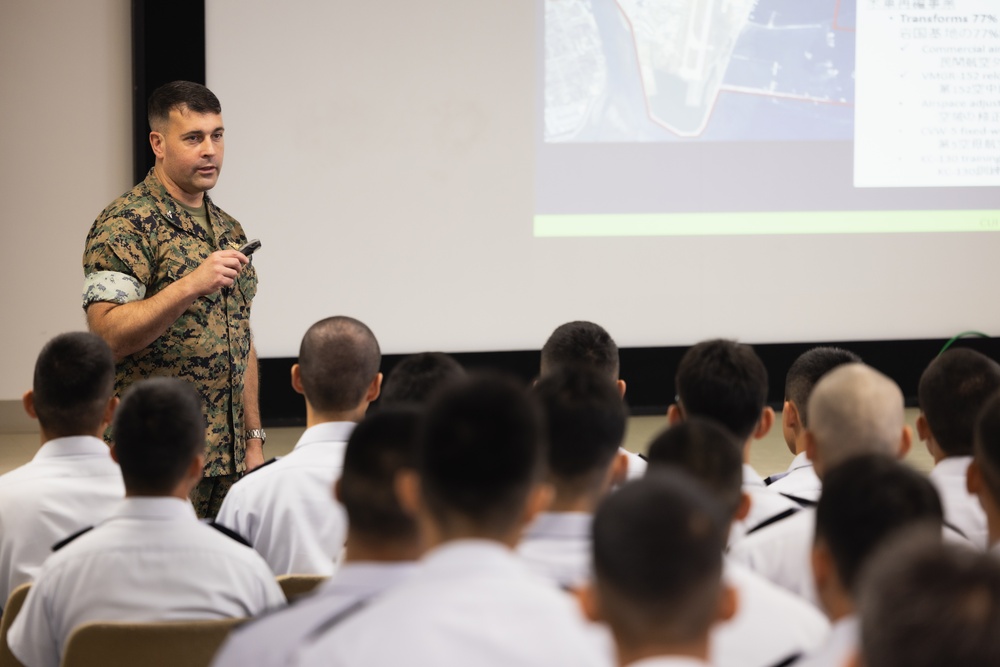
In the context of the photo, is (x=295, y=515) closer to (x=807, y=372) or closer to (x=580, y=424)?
(x=580, y=424)

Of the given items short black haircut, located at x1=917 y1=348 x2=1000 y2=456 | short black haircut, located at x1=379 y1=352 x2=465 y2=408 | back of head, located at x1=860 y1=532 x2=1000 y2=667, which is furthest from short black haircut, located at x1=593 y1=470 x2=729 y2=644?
short black haircut, located at x1=917 y1=348 x2=1000 y2=456

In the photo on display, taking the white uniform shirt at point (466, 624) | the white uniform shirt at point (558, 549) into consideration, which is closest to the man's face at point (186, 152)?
the white uniform shirt at point (558, 549)

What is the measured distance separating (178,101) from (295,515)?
129cm

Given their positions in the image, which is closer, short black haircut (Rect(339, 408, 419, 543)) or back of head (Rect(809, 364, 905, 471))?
short black haircut (Rect(339, 408, 419, 543))

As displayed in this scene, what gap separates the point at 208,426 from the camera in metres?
3.04

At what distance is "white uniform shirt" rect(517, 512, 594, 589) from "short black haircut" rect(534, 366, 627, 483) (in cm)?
12

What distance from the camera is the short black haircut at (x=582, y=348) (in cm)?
290

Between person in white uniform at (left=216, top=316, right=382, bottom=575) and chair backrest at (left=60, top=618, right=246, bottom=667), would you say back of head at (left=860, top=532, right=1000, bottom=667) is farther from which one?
person in white uniform at (left=216, top=316, right=382, bottom=575)

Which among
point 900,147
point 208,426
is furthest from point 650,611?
point 900,147

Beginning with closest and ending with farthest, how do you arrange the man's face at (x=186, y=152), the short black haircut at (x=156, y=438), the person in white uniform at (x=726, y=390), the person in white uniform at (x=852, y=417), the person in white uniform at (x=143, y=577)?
the person in white uniform at (x=143, y=577) → the short black haircut at (x=156, y=438) → the person in white uniform at (x=852, y=417) → the person in white uniform at (x=726, y=390) → the man's face at (x=186, y=152)

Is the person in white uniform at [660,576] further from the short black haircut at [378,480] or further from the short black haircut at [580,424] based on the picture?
the short black haircut at [580,424]

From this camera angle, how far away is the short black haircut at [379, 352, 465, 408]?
90.7 inches

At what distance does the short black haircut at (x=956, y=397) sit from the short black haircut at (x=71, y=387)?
160 cm

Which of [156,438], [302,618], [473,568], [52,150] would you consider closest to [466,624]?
[473,568]
